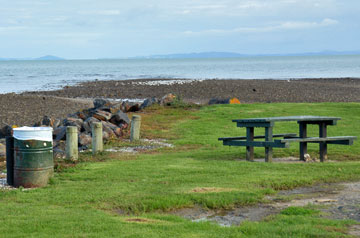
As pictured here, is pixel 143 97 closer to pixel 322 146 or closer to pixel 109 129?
pixel 109 129

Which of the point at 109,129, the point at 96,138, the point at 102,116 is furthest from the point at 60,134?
the point at 96,138

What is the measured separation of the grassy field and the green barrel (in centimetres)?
31

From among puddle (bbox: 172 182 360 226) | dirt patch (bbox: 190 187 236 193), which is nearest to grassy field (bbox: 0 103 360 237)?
dirt patch (bbox: 190 187 236 193)

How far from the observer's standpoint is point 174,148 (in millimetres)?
14953

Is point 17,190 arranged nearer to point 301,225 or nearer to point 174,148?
point 301,225

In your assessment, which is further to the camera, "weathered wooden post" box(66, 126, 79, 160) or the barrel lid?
"weathered wooden post" box(66, 126, 79, 160)

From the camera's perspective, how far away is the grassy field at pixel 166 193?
22.7 feet

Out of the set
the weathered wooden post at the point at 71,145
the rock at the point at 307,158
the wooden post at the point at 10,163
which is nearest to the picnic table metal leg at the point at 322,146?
the rock at the point at 307,158

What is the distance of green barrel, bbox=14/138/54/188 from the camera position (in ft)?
31.8

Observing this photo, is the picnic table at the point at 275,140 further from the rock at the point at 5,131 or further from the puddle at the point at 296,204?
the rock at the point at 5,131

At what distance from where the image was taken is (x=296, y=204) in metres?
8.45

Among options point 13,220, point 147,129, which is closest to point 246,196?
point 13,220

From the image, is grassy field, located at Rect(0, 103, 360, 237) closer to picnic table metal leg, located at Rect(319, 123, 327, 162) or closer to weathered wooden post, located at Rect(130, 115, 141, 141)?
picnic table metal leg, located at Rect(319, 123, 327, 162)

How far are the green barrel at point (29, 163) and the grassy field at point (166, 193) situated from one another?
0.31 metres
